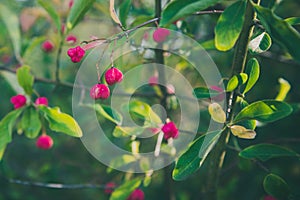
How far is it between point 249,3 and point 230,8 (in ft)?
0.19

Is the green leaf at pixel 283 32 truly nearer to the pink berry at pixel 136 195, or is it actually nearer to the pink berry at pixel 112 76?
the pink berry at pixel 112 76

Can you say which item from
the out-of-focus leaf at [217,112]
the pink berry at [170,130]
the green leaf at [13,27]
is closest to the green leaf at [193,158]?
the out-of-focus leaf at [217,112]

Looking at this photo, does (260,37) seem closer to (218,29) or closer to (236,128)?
(218,29)

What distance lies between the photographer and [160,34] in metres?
1.29

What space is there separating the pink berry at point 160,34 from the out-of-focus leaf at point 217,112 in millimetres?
399

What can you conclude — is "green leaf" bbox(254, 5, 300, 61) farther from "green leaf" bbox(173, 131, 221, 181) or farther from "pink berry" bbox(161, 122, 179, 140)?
"pink berry" bbox(161, 122, 179, 140)

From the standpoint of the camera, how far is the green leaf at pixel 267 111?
90cm

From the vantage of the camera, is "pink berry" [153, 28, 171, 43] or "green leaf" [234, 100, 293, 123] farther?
"pink berry" [153, 28, 171, 43]

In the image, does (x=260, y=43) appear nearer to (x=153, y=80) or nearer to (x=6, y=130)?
(x=153, y=80)

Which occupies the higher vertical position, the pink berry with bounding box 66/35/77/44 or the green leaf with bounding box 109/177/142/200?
the pink berry with bounding box 66/35/77/44

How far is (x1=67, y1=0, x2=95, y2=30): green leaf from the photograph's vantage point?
1.16 meters

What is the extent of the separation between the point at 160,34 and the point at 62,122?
39 centimetres

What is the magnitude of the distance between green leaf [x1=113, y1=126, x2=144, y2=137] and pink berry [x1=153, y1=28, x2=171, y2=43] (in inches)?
10.7

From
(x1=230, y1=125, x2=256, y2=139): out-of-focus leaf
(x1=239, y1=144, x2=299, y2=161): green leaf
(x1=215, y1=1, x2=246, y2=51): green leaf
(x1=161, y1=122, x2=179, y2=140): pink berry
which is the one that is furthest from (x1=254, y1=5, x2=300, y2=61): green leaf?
(x1=161, y1=122, x2=179, y2=140): pink berry
